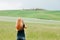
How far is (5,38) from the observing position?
44.4 ft

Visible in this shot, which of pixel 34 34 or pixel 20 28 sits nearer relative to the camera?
pixel 20 28

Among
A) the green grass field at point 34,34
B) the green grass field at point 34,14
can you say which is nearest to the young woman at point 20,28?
the green grass field at point 34,34

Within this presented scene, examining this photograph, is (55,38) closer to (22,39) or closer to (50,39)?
(50,39)

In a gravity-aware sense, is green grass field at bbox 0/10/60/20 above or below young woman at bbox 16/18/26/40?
below

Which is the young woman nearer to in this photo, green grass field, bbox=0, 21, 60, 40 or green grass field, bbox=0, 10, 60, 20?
green grass field, bbox=0, 21, 60, 40

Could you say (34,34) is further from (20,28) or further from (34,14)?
(34,14)

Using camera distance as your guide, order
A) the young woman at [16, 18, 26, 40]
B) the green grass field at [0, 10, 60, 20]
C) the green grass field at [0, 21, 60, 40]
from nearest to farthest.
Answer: the young woman at [16, 18, 26, 40], the green grass field at [0, 21, 60, 40], the green grass field at [0, 10, 60, 20]

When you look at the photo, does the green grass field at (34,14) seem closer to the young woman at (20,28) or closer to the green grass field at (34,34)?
the green grass field at (34,34)

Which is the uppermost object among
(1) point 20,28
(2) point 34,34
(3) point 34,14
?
(1) point 20,28

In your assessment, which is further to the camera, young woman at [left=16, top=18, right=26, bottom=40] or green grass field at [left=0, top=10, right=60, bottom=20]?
green grass field at [left=0, top=10, right=60, bottom=20]

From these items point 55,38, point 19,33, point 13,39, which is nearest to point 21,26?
point 19,33

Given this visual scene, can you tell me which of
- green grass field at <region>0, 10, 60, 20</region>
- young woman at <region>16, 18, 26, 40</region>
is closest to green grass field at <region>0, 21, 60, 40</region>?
young woman at <region>16, 18, 26, 40</region>

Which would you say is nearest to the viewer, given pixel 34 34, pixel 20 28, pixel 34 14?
pixel 20 28

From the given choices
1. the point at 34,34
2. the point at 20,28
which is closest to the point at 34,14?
the point at 34,34
